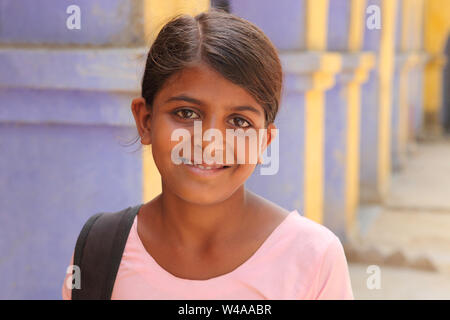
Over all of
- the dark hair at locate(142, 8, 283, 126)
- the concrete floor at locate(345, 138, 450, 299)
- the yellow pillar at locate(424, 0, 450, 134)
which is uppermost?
the dark hair at locate(142, 8, 283, 126)

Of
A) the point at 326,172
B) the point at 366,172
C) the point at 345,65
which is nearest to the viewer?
the point at 345,65

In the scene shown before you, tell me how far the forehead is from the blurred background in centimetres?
123

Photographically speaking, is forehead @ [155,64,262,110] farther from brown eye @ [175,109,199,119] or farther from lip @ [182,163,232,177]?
lip @ [182,163,232,177]

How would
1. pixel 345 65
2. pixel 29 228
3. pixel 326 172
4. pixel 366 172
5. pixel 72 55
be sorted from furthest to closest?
pixel 366 172
pixel 326 172
pixel 345 65
pixel 29 228
pixel 72 55

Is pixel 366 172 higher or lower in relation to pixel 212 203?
lower

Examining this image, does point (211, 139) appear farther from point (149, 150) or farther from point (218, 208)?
point (149, 150)

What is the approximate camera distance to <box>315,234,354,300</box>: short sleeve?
5.13 ft

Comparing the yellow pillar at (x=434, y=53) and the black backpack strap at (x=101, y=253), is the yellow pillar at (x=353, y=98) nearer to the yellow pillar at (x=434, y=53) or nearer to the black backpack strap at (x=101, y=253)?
the black backpack strap at (x=101, y=253)

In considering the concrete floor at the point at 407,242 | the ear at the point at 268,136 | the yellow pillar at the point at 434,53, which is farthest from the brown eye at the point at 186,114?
the yellow pillar at the point at 434,53

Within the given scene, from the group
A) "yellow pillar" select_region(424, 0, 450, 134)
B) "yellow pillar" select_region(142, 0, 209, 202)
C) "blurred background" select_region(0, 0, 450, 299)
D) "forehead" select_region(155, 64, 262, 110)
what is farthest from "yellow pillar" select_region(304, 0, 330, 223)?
"yellow pillar" select_region(424, 0, 450, 134)

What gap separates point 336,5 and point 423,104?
513 inches

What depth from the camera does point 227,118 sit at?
1.62 meters
